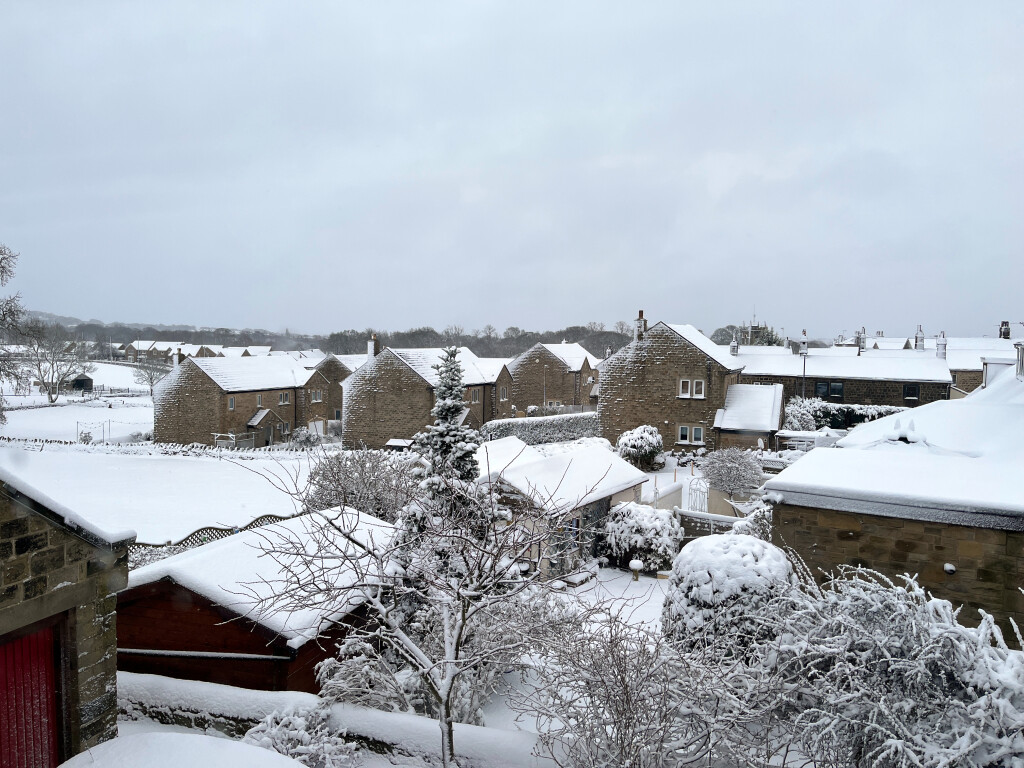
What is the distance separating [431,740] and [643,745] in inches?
95.5

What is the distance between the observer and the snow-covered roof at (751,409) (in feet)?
96.7

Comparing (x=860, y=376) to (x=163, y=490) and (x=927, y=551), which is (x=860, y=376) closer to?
(x=927, y=551)

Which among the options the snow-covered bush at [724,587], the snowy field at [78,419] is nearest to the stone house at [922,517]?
the snow-covered bush at [724,587]

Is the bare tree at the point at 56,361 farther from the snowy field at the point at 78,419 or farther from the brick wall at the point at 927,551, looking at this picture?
the brick wall at the point at 927,551

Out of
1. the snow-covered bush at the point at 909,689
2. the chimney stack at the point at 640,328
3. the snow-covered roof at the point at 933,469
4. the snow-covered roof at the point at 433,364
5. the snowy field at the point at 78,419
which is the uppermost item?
the chimney stack at the point at 640,328

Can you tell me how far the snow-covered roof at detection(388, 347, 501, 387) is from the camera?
35.1 metres

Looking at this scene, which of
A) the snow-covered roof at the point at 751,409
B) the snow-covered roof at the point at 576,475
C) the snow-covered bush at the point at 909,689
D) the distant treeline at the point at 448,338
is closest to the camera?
the snow-covered bush at the point at 909,689

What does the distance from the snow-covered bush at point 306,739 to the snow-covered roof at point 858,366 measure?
30.9 metres

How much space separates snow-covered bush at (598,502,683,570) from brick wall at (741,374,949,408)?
19597 millimetres

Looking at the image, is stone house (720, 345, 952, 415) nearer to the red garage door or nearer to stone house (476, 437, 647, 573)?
stone house (476, 437, 647, 573)

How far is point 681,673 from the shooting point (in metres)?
5.74

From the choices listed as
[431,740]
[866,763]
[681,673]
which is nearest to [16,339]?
[431,740]

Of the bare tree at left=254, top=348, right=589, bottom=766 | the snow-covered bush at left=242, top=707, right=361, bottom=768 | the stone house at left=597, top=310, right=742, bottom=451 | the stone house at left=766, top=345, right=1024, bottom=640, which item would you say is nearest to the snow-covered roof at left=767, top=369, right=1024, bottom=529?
the stone house at left=766, top=345, right=1024, bottom=640

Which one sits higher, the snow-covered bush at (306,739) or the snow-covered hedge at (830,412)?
the snow-covered hedge at (830,412)
